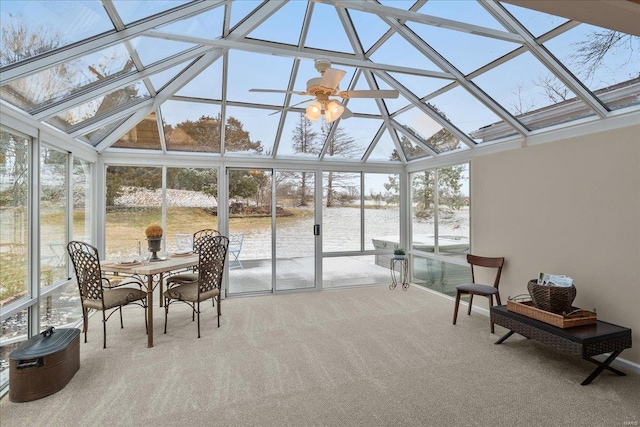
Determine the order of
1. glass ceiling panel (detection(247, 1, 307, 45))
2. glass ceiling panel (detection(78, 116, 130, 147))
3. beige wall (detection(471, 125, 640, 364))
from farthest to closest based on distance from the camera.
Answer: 1. glass ceiling panel (detection(78, 116, 130, 147))
2. glass ceiling panel (detection(247, 1, 307, 45))
3. beige wall (detection(471, 125, 640, 364))

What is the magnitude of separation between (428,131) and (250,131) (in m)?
2.83

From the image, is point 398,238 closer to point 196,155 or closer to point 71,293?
point 196,155

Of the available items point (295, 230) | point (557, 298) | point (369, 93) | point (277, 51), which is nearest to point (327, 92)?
point (369, 93)

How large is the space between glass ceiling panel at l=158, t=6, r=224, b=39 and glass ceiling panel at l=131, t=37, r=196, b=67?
13 cm

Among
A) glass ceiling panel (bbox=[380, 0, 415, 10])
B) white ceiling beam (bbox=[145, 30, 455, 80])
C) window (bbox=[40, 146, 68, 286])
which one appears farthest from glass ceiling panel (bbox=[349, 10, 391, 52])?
window (bbox=[40, 146, 68, 286])

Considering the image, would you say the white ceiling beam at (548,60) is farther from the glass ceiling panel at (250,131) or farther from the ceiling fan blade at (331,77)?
the glass ceiling panel at (250,131)

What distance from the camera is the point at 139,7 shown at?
96.3 inches

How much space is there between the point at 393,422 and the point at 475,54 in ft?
11.1

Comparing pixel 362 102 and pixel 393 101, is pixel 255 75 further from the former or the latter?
pixel 393 101

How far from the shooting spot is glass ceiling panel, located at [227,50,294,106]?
397 centimetres

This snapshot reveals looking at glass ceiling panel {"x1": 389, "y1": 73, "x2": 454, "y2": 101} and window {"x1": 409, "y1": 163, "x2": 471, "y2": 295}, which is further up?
glass ceiling panel {"x1": 389, "y1": 73, "x2": 454, "y2": 101}

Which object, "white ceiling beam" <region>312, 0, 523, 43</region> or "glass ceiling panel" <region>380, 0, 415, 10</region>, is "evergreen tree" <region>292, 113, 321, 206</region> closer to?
"glass ceiling panel" <region>380, 0, 415, 10</region>

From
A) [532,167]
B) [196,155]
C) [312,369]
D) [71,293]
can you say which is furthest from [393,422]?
[196,155]

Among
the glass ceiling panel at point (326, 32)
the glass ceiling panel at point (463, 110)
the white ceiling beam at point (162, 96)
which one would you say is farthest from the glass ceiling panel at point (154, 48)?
the glass ceiling panel at point (463, 110)
